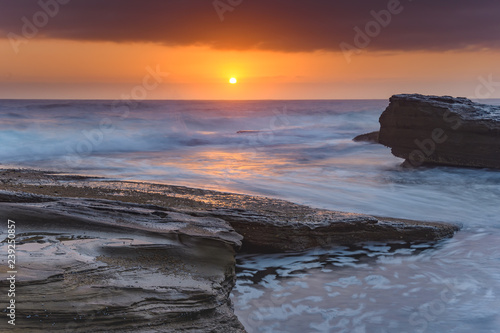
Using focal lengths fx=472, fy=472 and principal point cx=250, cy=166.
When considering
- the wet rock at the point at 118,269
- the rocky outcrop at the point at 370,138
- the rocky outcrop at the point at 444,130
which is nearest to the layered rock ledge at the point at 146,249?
the wet rock at the point at 118,269

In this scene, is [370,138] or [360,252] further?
[370,138]

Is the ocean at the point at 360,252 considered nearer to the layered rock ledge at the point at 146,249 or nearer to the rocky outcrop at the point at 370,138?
the layered rock ledge at the point at 146,249

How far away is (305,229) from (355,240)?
76 centimetres

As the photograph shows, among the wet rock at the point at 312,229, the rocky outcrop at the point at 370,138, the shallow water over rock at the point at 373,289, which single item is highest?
the rocky outcrop at the point at 370,138

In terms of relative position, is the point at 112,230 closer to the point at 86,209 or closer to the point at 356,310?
the point at 86,209

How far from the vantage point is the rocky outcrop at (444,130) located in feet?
40.0

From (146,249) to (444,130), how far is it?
1026 centimetres

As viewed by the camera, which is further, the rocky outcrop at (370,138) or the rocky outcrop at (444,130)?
the rocky outcrop at (370,138)

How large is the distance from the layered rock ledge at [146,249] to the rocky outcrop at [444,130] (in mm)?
6176

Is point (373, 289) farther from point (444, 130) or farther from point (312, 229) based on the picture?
point (444, 130)

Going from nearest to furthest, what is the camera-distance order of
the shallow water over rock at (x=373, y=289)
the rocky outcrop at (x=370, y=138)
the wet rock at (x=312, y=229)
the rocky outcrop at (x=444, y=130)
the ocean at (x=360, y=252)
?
the shallow water over rock at (x=373, y=289) → the ocean at (x=360, y=252) → the wet rock at (x=312, y=229) → the rocky outcrop at (x=444, y=130) → the rocky outcrop at (x=370, y=138)

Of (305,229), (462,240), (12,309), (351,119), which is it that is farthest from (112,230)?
(351,119)

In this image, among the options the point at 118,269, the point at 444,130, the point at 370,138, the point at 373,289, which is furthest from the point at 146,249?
the point at 370,138

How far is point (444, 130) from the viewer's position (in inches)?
490
